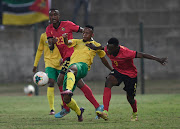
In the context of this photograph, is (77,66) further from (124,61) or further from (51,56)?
(51,56)

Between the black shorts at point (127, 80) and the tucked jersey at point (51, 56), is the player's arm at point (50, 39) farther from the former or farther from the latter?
the black shorts at point (127, 80)

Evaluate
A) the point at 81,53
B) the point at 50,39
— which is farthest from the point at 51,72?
the point at 81,53

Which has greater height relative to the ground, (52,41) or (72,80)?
(52,41)

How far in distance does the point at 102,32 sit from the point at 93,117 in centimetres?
1043

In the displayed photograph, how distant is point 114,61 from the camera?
869cm

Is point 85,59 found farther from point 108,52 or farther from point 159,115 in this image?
point 159,115

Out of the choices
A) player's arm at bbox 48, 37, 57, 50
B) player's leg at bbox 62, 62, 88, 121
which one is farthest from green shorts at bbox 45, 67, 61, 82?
player's leg at bbox 62, 62, 88, 121

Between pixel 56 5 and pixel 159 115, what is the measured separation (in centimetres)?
1401

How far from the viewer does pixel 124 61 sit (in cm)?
866

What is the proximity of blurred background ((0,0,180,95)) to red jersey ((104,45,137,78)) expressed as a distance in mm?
8257

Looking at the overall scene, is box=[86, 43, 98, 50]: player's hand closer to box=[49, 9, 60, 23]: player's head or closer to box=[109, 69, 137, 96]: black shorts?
box=[109, 69, 137, 96]: black shorts

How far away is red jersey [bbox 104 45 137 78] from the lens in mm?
8516

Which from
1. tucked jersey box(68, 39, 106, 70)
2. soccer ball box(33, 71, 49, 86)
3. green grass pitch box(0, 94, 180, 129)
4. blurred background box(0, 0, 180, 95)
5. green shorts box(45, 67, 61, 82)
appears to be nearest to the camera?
green grass pitch box(0, 94, 180, 129)

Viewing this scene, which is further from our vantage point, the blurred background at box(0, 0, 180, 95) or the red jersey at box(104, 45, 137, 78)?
the blurred background at box(0, 0, 180, 95)
